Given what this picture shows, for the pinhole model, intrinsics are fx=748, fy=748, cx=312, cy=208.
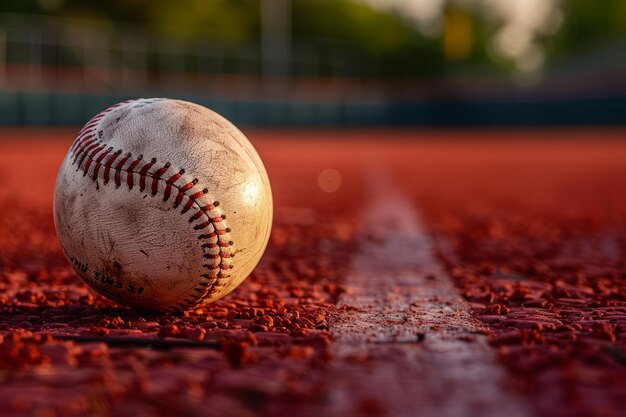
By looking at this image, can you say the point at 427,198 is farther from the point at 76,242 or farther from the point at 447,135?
the point at 447,135

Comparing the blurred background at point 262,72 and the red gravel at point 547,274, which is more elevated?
the blurred background at point 262,72

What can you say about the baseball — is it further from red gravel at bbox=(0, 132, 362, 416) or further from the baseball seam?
red gravel at bbox=(0, 132, 362, 416)

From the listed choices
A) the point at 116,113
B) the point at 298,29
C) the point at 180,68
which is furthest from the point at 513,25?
the point at 116,113

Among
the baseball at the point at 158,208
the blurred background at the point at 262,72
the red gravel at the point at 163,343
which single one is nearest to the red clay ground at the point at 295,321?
the red gravel at the point at 163,343

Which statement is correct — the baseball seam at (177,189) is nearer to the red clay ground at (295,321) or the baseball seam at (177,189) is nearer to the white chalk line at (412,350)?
the red clay ground at (295,321)

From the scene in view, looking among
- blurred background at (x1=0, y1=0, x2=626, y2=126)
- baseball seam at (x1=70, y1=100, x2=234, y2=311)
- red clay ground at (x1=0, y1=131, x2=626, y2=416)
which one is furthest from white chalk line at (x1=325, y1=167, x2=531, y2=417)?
blurred background at (x1=0, y1=0, x2=626, y2=126)

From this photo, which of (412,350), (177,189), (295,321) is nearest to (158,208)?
(177,189)
